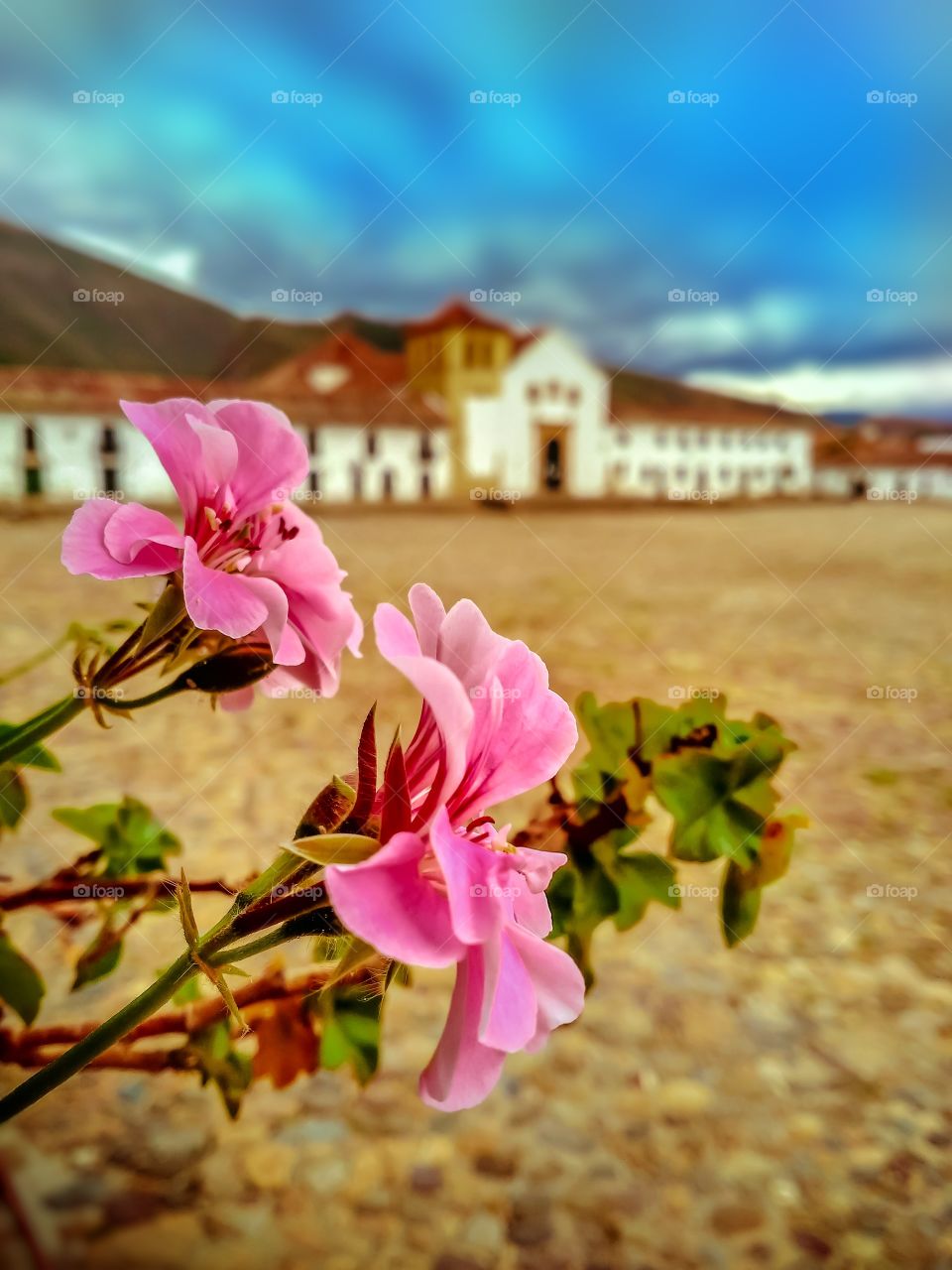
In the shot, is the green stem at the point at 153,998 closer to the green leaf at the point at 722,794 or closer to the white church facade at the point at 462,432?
the green leaf at the point at 722,794

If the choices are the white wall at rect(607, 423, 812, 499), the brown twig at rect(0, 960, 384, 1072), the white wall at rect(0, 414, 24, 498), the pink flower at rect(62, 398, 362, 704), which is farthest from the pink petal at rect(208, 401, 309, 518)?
the white wall at rect(607, 423, 812, 499)

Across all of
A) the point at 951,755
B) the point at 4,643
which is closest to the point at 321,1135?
the point at 951,755

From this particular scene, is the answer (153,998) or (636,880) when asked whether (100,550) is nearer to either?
(153,998)

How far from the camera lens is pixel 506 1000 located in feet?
0.89

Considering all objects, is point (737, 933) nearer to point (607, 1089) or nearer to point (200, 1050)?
point (200, 1050)

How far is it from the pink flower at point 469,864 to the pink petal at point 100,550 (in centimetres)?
12

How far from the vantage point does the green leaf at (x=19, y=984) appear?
0.50 meters

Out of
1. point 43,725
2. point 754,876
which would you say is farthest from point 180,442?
point 754,876

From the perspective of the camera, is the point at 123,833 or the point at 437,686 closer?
the point at 437,686

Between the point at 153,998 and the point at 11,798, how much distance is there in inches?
14.8

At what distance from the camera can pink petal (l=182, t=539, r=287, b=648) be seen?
356 mm

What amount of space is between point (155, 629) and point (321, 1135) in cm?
79

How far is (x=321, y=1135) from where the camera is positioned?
101 centimetres

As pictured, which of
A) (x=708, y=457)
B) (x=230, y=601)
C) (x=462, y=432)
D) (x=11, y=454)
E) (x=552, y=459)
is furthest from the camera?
(x=708, y=457)
